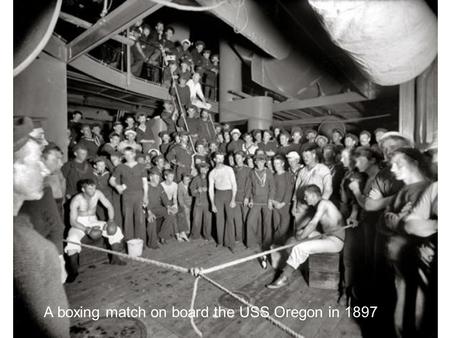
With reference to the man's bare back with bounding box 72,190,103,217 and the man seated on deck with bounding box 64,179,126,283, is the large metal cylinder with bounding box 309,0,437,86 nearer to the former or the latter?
the man seated on deck with bounding box 64,179,126,283

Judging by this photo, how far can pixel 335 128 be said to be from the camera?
6.14m

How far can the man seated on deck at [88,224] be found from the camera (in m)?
4.66

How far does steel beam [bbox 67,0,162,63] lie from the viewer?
3.46 metres

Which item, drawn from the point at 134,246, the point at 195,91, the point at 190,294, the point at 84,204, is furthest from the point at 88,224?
the point at 195,91

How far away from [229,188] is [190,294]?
2688 mm

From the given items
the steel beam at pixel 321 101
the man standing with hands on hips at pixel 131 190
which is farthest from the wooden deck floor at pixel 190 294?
the steel beam at pixel 321 101

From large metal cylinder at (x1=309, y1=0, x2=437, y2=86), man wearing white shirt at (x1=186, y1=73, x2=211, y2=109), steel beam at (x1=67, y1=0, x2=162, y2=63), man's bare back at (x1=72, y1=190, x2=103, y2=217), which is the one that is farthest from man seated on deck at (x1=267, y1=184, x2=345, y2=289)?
man wearing white shirt at (x1=186, y1=73, x2=211, y2=109)

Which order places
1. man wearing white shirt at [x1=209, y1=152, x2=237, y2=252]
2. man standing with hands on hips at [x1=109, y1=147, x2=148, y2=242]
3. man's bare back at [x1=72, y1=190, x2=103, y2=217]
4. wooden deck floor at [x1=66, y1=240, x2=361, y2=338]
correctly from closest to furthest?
wooden deck floor at [x1=66, y1=240, x2=361, y2=338], man's bare back at [x1=72, y1=190, x2=103, y2=217], man standing with hands on hips at [x1=109, y1=147, x2=148, y2=242], man wearing white shirt at [x1=209, y1=152, x2=237, y2=252]

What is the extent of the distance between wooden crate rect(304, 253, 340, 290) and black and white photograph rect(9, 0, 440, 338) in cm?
2

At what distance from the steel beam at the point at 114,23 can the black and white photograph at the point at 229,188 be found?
32mm

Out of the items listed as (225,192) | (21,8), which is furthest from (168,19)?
(21,8)

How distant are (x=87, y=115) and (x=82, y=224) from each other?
786 cm

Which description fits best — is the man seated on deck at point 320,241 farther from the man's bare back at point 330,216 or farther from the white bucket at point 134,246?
the white bucket at point 134,246
